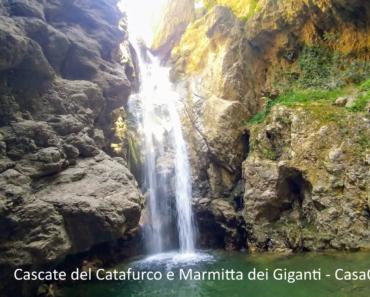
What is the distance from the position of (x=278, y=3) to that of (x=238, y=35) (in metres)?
3.67

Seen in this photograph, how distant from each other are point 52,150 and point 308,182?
11.6m

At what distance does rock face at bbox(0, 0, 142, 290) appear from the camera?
11992 mm

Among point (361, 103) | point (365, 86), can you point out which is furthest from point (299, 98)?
point (361, 103)

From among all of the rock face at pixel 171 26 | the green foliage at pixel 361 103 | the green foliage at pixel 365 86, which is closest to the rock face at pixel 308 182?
the green foliage at pixel 361 103

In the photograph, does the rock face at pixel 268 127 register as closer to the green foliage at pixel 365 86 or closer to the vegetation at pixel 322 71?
the vegetation at pixel 322 71

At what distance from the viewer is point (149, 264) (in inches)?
688

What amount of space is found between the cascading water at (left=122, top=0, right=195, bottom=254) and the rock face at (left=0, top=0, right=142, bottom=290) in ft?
13.6

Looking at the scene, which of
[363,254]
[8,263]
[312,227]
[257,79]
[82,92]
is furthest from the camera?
[257,79]

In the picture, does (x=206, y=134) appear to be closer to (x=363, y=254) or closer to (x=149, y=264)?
(x=149, y=264)

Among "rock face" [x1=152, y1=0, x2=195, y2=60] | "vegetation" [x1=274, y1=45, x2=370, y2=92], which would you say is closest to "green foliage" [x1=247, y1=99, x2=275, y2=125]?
"vegetation" [x1=274, y1=45, x2=370, y2=92]

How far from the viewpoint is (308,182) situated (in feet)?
56.4

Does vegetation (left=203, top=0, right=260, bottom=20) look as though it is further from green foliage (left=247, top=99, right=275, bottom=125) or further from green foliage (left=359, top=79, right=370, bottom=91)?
green foliage (left=359, top=79, right=370, bottom=91)

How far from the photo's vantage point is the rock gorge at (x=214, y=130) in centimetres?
1350

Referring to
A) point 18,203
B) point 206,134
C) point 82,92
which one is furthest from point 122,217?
point 206,134
